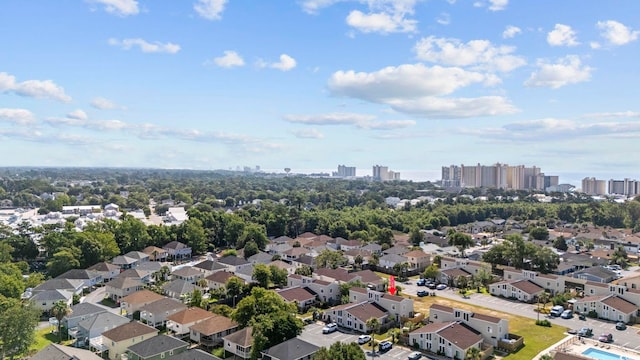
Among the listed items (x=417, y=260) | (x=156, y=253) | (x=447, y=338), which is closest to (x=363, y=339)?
(x=447, y=338)

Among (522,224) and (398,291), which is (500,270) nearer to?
(398,291)

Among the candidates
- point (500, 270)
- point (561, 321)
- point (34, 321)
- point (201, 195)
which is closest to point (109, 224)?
point (34, 321)

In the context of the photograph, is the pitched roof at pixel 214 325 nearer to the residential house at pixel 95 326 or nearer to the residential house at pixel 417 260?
the residential house at pixel 95 326

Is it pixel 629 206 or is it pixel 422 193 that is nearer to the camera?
pixel 629 206

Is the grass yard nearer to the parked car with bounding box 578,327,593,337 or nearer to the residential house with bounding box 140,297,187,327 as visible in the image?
the parked car with bounding box 578,327,593,337

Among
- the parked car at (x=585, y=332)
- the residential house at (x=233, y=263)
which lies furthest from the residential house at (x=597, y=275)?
the residential house at (x=233, y=263)

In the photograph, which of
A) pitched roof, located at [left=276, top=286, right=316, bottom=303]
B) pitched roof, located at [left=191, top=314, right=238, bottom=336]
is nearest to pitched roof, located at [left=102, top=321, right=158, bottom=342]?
pitched roof, located at [left=191, top=314, right=238, bottom=336]
